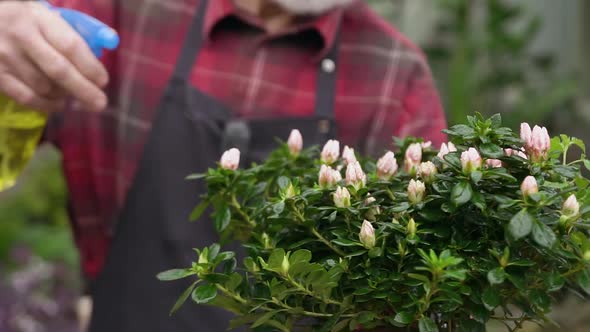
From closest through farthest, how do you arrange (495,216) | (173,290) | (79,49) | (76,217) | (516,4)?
(495,216)
(79,49)
(173,290)
(76,217)
(516,4)

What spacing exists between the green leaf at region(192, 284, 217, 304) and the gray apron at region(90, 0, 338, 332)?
0.84m

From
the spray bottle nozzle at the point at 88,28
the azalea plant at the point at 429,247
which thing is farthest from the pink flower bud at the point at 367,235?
the spray bottle nozzle at the point at 88,28

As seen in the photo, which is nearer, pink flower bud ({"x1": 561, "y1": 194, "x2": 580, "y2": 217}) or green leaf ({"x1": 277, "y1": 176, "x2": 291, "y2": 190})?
pink flower bud ({"x1": 561, "y1": 194, "x2": 580, "y2": 217})

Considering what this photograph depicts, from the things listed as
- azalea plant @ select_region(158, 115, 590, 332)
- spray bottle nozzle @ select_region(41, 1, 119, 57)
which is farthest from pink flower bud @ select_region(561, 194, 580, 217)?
spray bottle nozzle @ select_region(41, 1, 119, 57)

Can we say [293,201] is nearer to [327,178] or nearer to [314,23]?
[327,178]

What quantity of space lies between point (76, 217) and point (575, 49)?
441 centimetres

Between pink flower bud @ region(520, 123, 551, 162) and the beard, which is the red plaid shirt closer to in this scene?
the beard

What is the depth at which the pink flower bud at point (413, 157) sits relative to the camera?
95 cm

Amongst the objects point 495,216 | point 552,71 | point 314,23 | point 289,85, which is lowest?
point 552,71

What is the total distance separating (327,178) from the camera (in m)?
0.89

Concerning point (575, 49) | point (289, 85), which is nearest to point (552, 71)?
point (575, 49)

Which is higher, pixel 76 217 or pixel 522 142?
pixel 522 142

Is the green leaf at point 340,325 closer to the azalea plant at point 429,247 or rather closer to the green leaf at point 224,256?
the azalea plant at point 429,247

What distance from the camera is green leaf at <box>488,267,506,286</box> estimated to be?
0.77m
